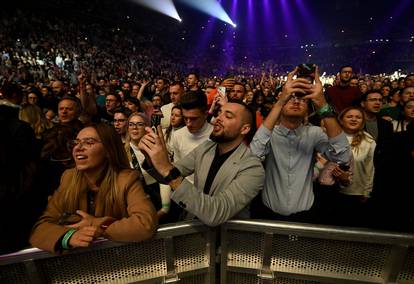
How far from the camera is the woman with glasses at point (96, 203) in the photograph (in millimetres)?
1440

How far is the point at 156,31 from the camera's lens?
32.9 meters

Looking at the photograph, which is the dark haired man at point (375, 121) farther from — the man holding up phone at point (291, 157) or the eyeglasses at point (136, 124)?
the eyeglasses at point (136, 124)

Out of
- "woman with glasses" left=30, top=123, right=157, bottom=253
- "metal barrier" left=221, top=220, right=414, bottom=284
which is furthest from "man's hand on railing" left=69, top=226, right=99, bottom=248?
"metal barrier" left=221, top=220, right=414, bottom=284

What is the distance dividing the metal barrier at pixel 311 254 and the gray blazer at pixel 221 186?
0.42ft

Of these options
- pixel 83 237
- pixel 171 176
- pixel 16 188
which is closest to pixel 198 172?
pixel 171 176

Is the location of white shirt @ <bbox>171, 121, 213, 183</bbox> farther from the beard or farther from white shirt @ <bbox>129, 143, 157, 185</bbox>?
the beard

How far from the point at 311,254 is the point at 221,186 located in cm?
65

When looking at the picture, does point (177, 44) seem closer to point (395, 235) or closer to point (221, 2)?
point (221, 2)

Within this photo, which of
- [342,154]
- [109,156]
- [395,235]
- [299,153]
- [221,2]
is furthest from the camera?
[221,2]

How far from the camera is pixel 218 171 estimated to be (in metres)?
1.90

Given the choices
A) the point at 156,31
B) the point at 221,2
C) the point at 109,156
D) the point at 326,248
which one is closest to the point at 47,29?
the point at 156,31

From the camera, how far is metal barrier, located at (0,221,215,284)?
143 cm

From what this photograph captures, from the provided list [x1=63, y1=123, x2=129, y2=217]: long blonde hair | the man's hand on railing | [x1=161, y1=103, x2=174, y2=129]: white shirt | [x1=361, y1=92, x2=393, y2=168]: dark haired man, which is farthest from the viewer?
[x1=161, y1=103, x2=174, y2=129]: white shirt

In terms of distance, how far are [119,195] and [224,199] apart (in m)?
0.66
